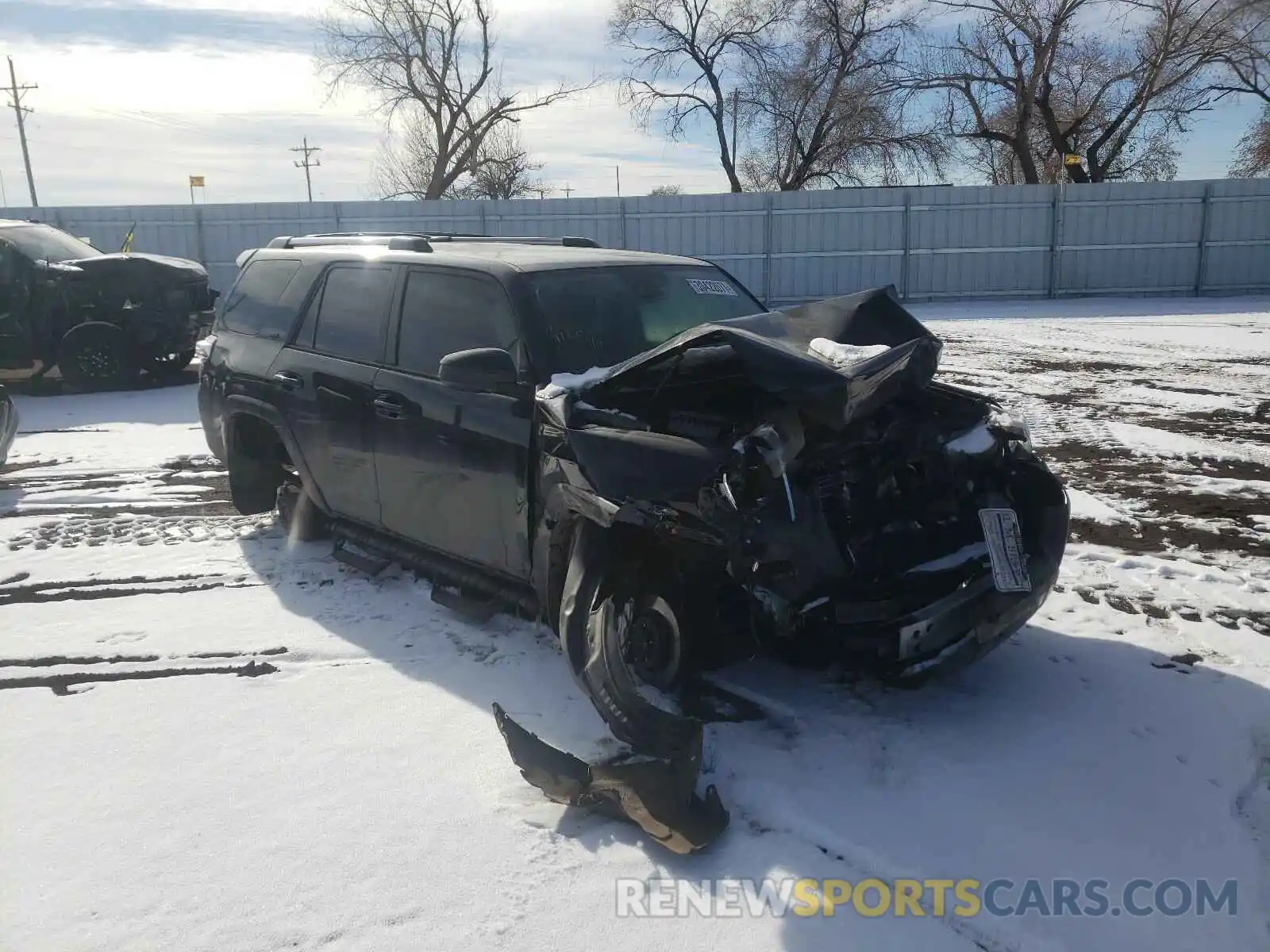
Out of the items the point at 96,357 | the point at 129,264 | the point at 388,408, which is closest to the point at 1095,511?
the point at 388,408

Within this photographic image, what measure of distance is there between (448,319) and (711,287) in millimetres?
1345

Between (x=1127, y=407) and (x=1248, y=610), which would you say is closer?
(x=1248, y=610)

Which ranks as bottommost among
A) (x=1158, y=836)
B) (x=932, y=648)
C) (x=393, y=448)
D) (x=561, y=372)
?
(x=1158, y=836)

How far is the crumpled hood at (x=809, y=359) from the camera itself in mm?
3074

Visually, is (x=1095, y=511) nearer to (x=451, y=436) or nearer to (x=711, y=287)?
(x=711, y=287)

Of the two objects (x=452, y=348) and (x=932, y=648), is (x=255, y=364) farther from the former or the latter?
(x=932, y=648)

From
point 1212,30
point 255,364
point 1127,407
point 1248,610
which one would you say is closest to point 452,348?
point 255,364

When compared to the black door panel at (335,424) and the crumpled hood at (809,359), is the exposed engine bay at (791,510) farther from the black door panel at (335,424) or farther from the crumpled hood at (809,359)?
the black door panel at (335,424)

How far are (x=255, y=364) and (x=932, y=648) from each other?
4101 mm

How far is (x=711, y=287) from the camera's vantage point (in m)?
4.84

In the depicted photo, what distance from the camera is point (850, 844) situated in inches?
111

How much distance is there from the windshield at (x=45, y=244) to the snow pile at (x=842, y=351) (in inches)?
438

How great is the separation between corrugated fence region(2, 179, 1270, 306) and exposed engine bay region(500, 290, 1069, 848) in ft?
54.9

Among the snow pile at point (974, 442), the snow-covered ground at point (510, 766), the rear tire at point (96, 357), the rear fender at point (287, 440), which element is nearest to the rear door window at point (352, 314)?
the rear fender at point (287, 440)
